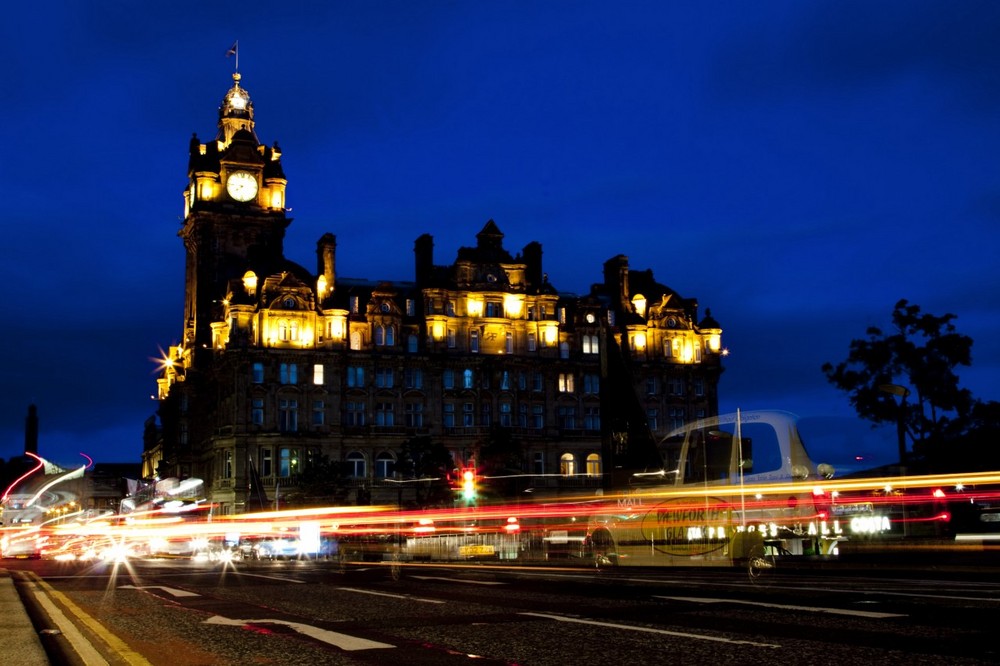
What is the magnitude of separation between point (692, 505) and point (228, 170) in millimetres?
92160

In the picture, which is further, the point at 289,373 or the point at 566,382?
the point at 566,382

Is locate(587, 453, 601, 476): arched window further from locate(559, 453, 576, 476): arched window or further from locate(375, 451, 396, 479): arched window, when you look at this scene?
locate(375, 451, 396, 479): arched window

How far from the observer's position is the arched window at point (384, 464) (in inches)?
3725

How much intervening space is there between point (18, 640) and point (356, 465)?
82503mm

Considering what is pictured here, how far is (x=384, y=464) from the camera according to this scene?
95000 mm

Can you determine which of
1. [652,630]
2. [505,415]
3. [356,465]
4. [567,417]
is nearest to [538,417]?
[567,417]

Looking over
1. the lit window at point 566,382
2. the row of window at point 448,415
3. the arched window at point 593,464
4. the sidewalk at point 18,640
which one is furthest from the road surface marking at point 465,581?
the arched window at point 593,464

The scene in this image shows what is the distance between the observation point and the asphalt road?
987 centimetres

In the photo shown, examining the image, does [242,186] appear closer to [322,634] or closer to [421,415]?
[421,415]

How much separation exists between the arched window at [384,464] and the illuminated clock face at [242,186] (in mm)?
31720

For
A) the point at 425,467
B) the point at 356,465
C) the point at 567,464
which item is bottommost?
the point at 425,467

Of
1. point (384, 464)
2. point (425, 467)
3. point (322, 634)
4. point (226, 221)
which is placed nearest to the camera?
point (322, 634)

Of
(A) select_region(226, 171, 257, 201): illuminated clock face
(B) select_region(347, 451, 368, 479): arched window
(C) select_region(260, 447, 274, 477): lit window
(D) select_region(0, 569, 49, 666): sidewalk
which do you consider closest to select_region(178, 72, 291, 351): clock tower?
(A) select_region(226, 171, 257, 201): illuminated clock face

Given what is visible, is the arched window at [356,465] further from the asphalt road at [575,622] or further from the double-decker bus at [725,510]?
the asphalt road at [575,622]
